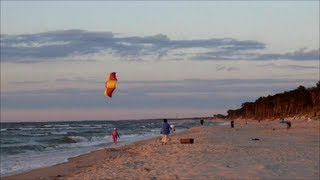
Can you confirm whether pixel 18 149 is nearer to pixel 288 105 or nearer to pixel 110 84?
pixel 110 84

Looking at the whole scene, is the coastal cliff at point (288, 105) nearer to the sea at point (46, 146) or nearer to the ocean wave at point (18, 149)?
the sea at point (46, 146)

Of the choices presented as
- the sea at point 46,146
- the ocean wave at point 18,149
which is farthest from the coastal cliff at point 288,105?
the ocean wave at point 18,149

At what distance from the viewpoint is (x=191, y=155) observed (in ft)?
57.3

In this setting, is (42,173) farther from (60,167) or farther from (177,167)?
(177,167)

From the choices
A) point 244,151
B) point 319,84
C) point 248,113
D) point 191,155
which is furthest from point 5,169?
point 248,113

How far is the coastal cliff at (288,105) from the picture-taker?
72.0 m

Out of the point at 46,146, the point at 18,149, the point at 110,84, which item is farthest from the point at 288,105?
the point at 110,84

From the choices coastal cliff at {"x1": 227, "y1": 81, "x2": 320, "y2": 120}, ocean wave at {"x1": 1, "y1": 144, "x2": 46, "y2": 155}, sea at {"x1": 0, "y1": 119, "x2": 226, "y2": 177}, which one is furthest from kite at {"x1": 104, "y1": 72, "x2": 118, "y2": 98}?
coastal cliff at {"x1": 227, "y1": 81, "x2": 320, "y2": 120}

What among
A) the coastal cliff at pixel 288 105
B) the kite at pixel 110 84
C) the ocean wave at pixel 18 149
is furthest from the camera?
the coastal cliff at pixel 288 105

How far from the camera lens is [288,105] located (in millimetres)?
88250

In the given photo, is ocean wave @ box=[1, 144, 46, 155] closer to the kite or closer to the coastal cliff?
the kite

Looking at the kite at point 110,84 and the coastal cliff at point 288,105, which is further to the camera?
the coastal cliff at point 288,105

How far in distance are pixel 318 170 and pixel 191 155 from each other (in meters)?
5.14

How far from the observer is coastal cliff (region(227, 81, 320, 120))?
7200 centimetres
